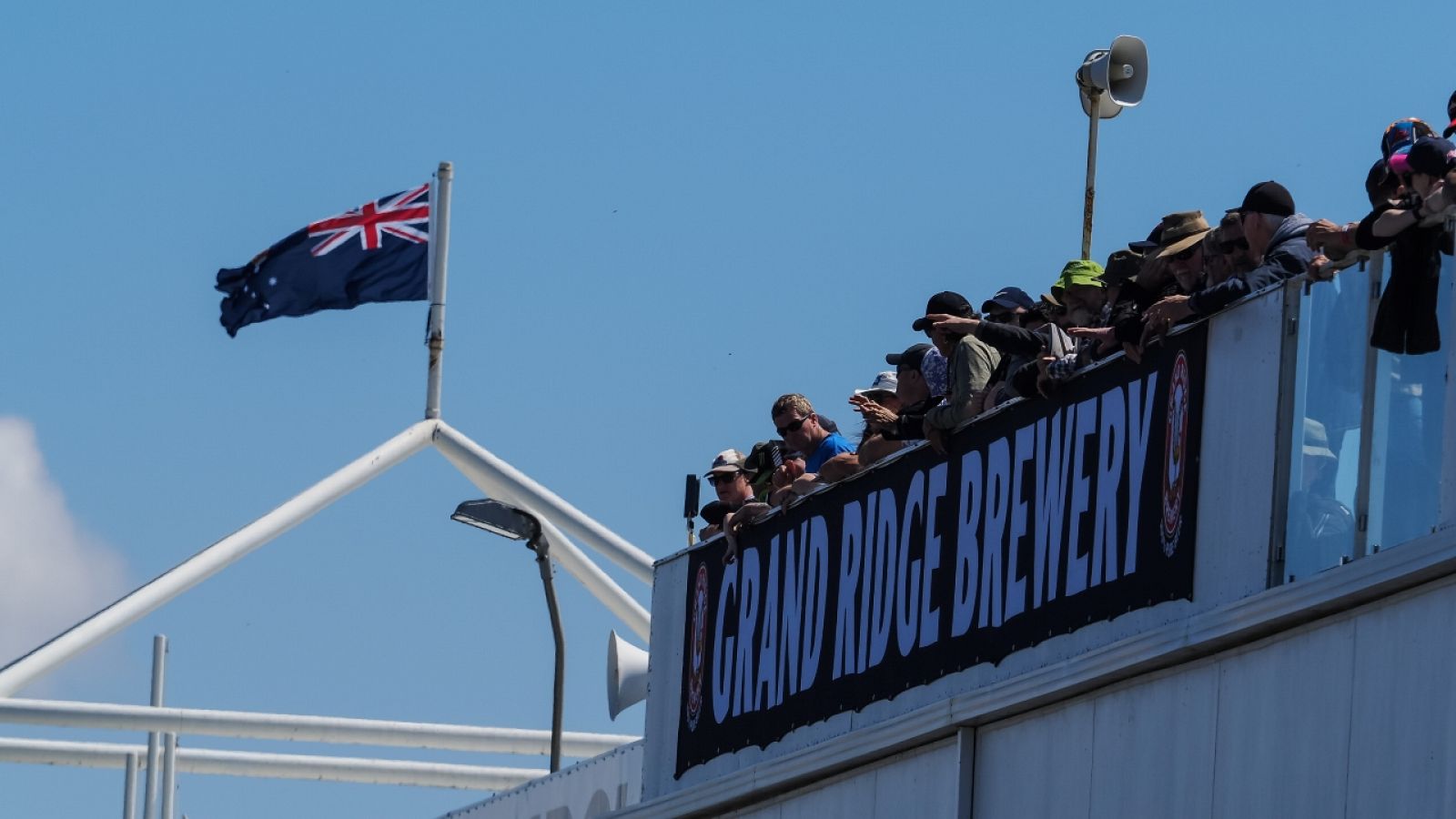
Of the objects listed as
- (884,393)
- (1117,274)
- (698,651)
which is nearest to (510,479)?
(698,651)

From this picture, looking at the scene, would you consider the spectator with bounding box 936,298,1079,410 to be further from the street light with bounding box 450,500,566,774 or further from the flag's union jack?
the flag's union jack

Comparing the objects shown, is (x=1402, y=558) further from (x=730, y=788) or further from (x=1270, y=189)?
(x=730, y=788)

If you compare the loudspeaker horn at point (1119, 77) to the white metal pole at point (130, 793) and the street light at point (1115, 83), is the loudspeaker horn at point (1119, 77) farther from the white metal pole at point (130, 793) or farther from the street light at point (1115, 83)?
the white metal pole at point (130, 793)

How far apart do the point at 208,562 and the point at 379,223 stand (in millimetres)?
4223

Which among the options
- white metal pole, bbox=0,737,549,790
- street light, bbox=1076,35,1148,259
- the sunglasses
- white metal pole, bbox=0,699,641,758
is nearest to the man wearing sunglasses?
the sunglasses

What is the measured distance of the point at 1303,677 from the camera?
9.88 meters

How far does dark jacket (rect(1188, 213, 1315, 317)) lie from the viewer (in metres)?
10.2

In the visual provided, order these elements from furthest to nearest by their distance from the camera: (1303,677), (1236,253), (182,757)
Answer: (182,757) → (1236,253) → (1303,677)

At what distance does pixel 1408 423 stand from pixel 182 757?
2004 centimetres

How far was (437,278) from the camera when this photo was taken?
29.0 meters

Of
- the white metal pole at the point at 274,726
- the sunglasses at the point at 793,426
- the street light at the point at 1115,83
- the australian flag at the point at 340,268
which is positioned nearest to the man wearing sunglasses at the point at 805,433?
the sunglasses at the point at 793,426

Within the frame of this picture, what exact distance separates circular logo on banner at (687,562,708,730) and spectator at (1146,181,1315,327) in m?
6.47

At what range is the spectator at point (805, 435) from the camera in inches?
571

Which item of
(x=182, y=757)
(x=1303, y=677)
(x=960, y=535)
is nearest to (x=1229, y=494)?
(x=1303, y=677)
